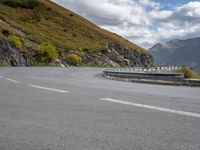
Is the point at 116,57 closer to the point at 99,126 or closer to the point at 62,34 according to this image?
the point at 62,34

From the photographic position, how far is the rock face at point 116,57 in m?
85.0

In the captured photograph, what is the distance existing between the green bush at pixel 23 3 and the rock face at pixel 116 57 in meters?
36.2

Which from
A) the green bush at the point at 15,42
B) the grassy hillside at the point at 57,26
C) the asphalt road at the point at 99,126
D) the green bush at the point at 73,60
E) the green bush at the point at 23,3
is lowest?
the asphalt road at the point at 99,126

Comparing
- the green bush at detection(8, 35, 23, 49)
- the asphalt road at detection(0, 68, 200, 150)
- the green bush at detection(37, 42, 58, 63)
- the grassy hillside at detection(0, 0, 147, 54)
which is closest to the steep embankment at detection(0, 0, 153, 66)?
the grassy hillside at detection(0, 0, 147, 54)

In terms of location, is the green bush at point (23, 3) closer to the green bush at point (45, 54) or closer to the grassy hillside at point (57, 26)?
the grassy hillside at point (57, 26)

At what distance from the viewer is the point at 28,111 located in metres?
7.04

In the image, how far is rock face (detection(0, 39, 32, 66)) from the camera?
56.6m

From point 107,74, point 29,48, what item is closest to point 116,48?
point 29,48

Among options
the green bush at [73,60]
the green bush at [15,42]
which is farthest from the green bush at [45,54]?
the green bush at [73,60]

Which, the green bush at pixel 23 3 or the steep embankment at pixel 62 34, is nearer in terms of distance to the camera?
the steep embankment at pixel 62 34

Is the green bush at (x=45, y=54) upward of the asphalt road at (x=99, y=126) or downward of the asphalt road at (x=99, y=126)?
upward

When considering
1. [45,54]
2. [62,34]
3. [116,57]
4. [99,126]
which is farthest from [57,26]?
[99,126]

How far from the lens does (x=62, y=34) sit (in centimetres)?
10300

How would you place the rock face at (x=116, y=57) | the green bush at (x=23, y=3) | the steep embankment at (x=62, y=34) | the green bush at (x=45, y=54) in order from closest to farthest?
the green bush at (x=45, y=54)
the steep embankment at (x=62, y=34)
the rock face at (x=116, y=57)
the green bush at (x=23, y=3)
